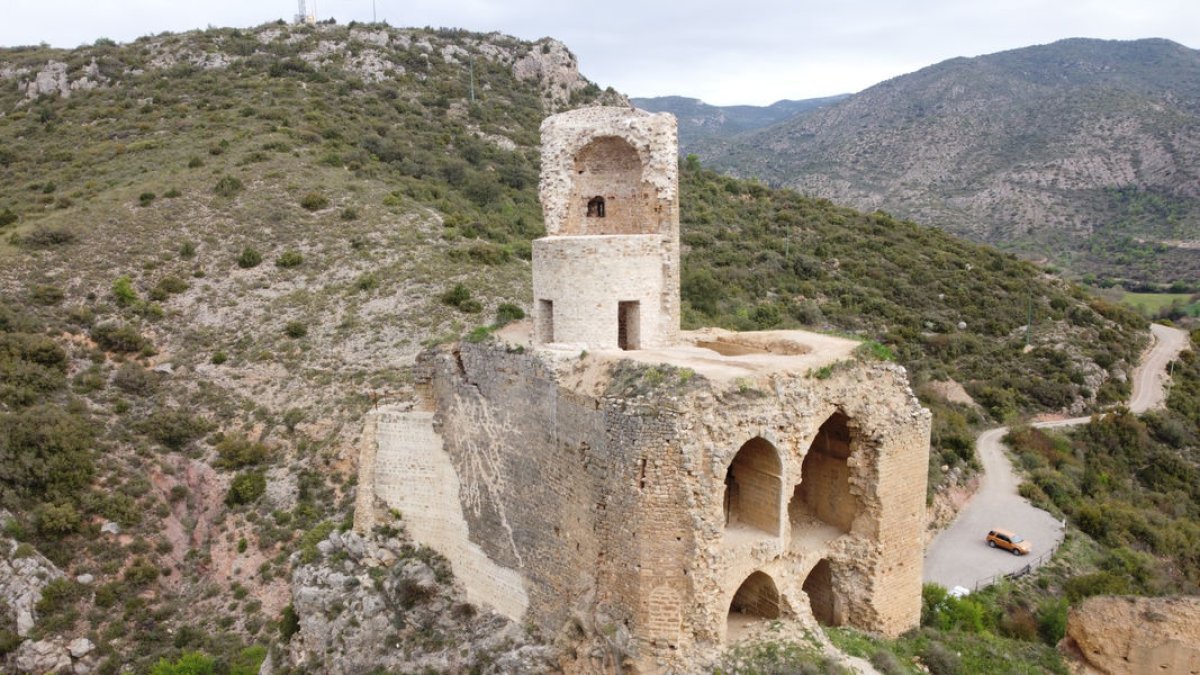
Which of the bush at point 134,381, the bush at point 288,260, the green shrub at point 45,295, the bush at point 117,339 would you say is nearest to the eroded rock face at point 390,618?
the bush at point 134,381

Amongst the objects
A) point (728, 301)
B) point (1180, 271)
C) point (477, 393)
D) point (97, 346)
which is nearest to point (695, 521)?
point (477, 393)

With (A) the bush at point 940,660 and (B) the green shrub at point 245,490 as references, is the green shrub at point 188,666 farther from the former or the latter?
(A) the bush at point 940,660

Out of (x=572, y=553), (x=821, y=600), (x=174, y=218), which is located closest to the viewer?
(x=572, y=553)

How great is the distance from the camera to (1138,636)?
13.8 meters

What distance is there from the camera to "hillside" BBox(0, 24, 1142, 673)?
63.9 feet

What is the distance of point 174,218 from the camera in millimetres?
33844

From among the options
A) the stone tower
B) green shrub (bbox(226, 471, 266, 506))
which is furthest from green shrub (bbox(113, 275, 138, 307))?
the stone tower

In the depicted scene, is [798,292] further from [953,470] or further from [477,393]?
[477,393]

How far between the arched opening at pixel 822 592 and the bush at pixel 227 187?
31.9m

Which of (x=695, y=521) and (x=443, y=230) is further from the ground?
(x=443, y=230)

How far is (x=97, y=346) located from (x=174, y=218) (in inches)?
341

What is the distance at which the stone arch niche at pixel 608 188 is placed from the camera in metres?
15.2

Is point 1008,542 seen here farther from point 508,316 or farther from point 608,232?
point 508,316

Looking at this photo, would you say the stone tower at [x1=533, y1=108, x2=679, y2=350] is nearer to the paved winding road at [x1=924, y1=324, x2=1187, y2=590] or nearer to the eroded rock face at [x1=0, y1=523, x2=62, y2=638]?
the paved winding road at [x1=924, y1=324, x2=1187, y2=590]
